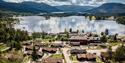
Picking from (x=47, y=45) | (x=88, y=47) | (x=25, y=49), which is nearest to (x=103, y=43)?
(x=88, y=47)

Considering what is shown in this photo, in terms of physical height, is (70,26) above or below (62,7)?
above

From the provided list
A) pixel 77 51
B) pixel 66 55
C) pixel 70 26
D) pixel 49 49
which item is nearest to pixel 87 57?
pixel 66 55

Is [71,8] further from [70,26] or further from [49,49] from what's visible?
[49,49]

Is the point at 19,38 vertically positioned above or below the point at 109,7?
above

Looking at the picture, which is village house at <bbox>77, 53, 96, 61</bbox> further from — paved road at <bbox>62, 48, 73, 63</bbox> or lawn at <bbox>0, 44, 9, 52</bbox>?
lawn at <bbox>0, 44, 9, 52</bbox>

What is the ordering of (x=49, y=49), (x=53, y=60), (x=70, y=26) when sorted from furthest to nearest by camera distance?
1. (x=70, y=26)
2. (x=49, y=49)
3. (x=53, y=60)

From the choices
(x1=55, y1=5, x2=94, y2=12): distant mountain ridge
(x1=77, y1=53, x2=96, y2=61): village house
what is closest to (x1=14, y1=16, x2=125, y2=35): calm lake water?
(x1=77, y1=53, x2=96, y2=61): village house

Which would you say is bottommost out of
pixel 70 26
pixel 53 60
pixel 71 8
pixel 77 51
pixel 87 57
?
pixel 71 8

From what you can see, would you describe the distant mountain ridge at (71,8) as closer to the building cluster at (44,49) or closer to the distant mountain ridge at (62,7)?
the distant mountain ridge at (62,7)

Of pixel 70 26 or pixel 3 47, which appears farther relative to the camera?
pixel 70 26

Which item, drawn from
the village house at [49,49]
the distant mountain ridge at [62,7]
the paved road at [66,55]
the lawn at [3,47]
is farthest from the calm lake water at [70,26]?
the distant mountain ridge at [62,7]

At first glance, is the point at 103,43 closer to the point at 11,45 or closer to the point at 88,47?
the point at 88,47
